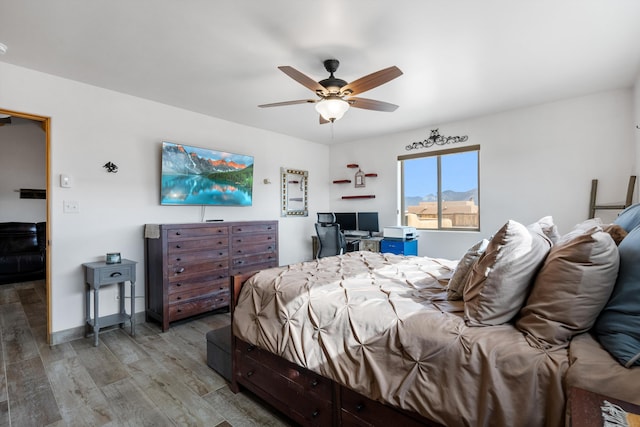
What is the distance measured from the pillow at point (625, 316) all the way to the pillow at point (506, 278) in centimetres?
24

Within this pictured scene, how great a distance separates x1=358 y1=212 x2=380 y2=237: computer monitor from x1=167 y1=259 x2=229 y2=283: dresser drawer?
2.42 meters

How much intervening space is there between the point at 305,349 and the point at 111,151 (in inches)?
120

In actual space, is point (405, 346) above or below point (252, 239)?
below

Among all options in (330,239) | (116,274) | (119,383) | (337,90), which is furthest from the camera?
(330,239)

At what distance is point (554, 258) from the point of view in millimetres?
1116

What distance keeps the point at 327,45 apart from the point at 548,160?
307 cm

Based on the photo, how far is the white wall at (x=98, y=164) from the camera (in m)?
2.81

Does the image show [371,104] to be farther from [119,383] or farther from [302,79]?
[119,383]

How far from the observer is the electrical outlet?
9.45ft

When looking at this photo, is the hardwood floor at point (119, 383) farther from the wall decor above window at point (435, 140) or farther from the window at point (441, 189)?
the wall decor above window at point (435, 140)

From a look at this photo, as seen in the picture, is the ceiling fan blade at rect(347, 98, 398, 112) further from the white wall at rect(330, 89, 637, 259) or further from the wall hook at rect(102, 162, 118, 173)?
the wall hook at rect(102, 162, 118, 173)

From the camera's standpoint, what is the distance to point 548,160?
3617 millimetres

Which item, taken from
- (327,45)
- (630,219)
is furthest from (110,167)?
(630,219)

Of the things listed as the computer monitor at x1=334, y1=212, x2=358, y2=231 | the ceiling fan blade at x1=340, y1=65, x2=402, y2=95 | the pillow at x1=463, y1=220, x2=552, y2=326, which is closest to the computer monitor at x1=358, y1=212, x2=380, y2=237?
the computer monitor at x1=334, y1=212, x2=358, y2=231
